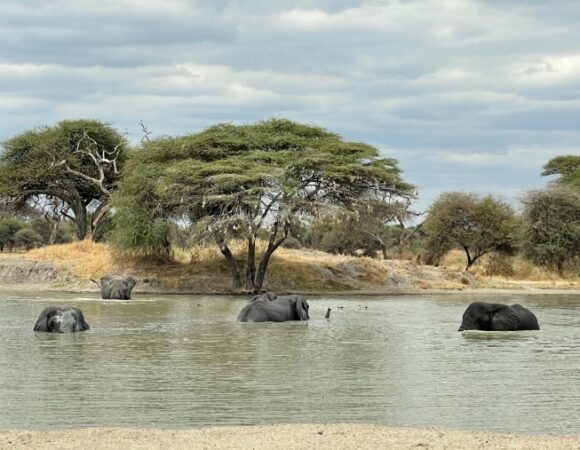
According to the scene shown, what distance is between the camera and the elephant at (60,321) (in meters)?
22.7

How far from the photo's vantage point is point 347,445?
10289mm

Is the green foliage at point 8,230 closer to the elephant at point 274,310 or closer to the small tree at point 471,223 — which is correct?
the small tree at point 471,223

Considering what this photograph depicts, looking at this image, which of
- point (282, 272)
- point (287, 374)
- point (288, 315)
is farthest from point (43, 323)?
point (282, 272)

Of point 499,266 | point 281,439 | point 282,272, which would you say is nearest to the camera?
point 281,439

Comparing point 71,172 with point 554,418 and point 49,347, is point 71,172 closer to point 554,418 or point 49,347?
point 49,347

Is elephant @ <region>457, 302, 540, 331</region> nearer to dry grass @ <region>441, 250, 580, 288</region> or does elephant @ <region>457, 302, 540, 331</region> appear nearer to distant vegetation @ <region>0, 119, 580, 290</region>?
distant vegetation @ <region>0, 119, 580, 290</region>

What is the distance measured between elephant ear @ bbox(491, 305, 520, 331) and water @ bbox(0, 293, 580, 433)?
0.70 meters

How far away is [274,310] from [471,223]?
4074 centimetres

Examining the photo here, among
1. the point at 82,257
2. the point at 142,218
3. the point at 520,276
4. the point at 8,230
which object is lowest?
the point at 520,276

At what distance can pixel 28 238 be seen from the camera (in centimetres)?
9594

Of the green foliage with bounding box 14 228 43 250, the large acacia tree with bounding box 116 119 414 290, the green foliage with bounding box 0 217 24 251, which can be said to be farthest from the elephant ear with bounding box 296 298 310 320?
the green foliage with bounding box 0 217 24 251

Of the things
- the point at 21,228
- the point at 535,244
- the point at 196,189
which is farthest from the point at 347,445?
the point at 21,228

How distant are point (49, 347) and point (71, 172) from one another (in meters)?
40.7

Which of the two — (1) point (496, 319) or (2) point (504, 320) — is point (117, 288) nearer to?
(1) point (496, 319)
